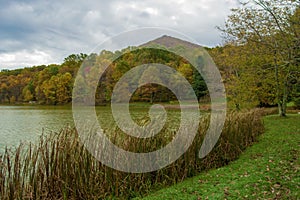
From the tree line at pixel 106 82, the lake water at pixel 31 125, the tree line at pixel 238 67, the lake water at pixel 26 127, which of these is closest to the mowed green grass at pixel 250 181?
the lake water at pixel 31 125

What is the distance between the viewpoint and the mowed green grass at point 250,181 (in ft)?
11.6

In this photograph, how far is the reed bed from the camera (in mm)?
3180

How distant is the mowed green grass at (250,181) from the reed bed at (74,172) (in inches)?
13.2

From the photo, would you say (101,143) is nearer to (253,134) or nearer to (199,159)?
(199,159)

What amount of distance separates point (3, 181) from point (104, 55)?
29137 mm

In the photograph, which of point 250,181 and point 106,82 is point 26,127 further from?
point 106,82

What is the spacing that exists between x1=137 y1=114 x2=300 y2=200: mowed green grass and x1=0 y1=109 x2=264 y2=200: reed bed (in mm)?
335

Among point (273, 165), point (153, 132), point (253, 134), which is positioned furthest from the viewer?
point (253, 134)

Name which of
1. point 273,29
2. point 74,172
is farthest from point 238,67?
point 74,172

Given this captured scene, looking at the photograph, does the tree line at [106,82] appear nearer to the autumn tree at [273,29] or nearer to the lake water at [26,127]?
the lake water at [26,127]

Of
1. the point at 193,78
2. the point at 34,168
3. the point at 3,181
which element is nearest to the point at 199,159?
the point at 34,168

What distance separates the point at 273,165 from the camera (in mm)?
4730

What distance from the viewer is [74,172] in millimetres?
3439

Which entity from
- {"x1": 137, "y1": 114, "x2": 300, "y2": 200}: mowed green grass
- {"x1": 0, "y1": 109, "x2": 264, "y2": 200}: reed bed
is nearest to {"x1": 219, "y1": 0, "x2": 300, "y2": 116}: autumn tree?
{"x1": 137, "y1": 114, "x2": 300, "y2": 200}: mowed green grass
